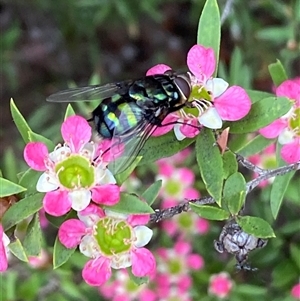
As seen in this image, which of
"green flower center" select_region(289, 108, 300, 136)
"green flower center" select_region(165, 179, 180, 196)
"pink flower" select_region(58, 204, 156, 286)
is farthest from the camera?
"green flower center" select_region(165, 179, 180, 196)

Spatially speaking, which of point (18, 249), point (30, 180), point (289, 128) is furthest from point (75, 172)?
point (289, 128)

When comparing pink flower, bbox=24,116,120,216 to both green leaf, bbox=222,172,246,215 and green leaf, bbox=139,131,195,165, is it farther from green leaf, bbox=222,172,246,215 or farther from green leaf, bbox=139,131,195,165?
green leaf, bbox=222,172,246,215

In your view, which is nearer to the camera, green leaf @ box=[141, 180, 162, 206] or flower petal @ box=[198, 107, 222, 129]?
flower petal @ box=[198, 107, 222, 129]

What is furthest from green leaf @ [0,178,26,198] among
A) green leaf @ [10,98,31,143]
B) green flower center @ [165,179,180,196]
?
green flower center @ [165,179,180,196]

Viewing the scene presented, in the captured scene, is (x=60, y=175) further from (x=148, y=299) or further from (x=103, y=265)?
(x=148, y=299)

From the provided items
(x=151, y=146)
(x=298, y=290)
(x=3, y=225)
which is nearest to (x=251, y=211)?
(x=298, y=290)

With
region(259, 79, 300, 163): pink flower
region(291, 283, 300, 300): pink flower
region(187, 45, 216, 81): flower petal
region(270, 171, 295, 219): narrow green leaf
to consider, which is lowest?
region(291, 283, 300, 300): pink flower
